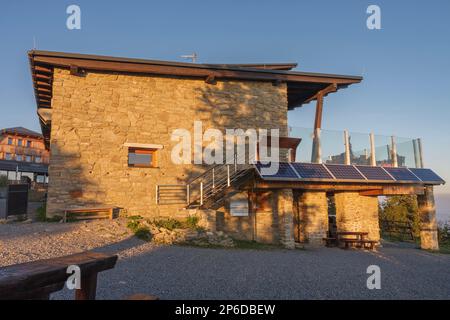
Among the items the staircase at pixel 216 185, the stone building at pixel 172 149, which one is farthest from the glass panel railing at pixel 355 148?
the staircase at pixel 216 185

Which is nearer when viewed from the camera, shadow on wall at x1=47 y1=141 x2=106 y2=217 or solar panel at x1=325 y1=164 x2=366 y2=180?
shadow on wall at x1=47 y1=141 x2=106 y2=217

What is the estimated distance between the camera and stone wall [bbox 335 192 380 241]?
1273cm

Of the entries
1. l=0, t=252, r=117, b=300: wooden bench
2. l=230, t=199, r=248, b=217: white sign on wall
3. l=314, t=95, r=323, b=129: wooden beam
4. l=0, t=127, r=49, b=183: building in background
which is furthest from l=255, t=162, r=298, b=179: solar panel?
l=0, t=127, r=49, b=183: building in background

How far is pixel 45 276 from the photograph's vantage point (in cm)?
203

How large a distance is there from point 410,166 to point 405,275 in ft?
25.8

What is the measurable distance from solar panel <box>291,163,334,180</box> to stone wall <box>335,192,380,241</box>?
7.84 feet

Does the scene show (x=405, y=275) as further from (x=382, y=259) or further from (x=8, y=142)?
(x=8, y=142)

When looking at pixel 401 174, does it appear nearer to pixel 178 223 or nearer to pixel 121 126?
pixel 178 223

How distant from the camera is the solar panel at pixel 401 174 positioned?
11.7 metres

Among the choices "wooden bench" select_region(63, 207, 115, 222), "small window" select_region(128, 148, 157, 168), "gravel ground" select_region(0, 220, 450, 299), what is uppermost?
"small window" select_region(128, 148, 157, 168)

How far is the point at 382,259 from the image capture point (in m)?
9.10

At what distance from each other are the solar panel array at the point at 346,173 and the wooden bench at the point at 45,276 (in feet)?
25.7

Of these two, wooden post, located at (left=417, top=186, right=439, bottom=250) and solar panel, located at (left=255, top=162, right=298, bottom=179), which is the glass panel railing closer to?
solar panel, located at (left=255, top=162, right=298, bottom=179)
